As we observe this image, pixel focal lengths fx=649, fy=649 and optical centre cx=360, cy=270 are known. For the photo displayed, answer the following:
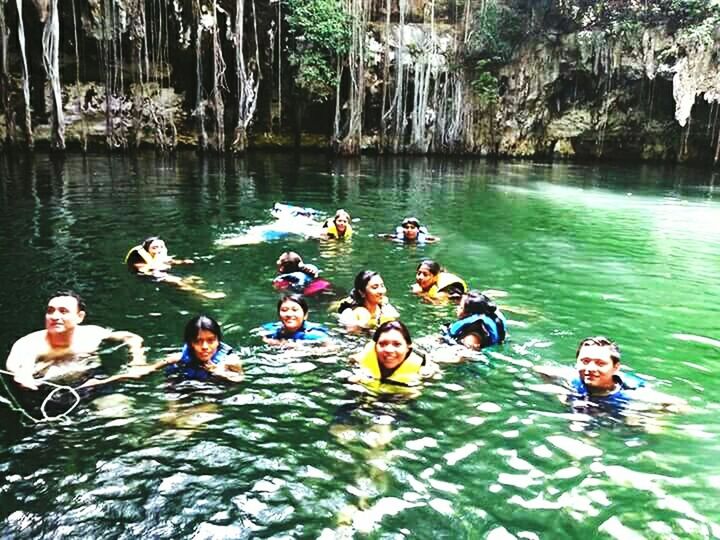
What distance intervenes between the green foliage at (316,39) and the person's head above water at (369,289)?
65.9 feet

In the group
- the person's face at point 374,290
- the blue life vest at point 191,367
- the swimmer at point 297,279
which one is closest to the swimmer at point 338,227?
the swimmer at point 297,279

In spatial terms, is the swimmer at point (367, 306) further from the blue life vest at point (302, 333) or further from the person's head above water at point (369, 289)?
the blue life vest at point (302, 333)

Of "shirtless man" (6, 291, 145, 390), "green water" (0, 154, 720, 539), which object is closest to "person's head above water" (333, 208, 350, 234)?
"green water" (0, 154, 720, 539)

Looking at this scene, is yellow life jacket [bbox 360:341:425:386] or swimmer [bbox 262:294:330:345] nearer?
yellow life jacket [bbox 360:341:425:386]

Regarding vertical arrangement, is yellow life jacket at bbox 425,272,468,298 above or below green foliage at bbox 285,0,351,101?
below

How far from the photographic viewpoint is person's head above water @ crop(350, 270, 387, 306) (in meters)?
6.25

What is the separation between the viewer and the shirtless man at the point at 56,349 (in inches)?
191

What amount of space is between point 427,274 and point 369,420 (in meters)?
3.14

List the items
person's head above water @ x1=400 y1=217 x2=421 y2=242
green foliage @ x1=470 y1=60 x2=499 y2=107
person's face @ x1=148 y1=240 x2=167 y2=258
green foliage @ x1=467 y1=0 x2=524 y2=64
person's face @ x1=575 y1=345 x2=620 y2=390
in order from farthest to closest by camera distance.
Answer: green foliage @ x1=470 y1=60 x2=499 y2=107 → green foliage @ x1=467 y1=0 x2=524 y2=64 → person's head above water @ x1=400 y1=217 x2=421 y2=242 → person's face @ x1=148 y1=240 x2=167 y2=258 → person's face @ x1=575 y1=345 x2=620 y2=390

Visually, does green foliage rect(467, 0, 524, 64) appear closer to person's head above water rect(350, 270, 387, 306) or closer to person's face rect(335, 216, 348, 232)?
person's face rect(335, 216, 348, 232)

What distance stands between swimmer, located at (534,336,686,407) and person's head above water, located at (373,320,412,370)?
4.22 ft

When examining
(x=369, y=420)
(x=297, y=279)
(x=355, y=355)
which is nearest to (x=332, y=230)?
(x=297, y=279)

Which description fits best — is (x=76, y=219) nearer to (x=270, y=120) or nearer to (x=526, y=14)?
(x=270, y=120)

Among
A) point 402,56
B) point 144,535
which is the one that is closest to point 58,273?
point 144,535
